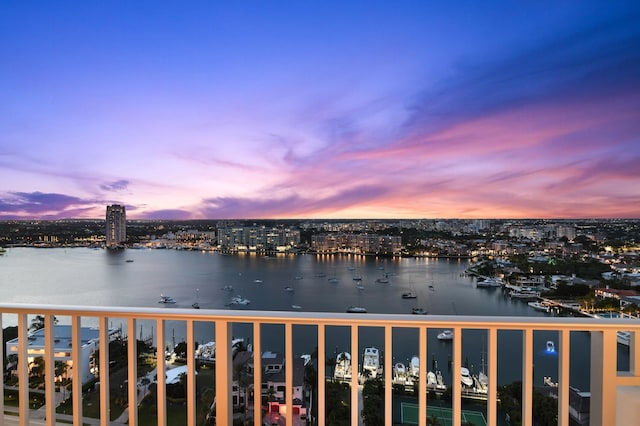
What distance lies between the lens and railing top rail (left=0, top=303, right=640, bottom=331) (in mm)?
1211

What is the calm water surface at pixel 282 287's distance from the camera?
12.3 metres

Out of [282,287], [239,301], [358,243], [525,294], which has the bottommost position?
[282,287]

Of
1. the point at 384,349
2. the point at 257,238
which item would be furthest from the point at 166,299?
the point at 384,349

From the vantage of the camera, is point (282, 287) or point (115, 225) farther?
point (282, 287)

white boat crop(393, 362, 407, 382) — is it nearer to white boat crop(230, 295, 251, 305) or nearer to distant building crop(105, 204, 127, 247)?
white boat crop(230, 295, 251, 305)

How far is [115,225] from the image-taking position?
630 inches

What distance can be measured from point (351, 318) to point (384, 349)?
0.19 metres

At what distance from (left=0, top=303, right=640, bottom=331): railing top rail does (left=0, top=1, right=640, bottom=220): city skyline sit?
5.86 metres

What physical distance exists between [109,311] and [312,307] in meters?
13.7

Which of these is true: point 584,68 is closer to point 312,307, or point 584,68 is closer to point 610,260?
point 610,260

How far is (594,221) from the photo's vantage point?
951 centimetres

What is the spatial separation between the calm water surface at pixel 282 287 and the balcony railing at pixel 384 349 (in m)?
9.59

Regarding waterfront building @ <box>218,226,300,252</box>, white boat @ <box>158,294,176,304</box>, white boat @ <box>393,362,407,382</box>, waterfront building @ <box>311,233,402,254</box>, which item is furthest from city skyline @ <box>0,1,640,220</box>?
waterfront building @ <box>218,226,300,252</box>

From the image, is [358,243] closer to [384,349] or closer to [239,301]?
[239,301]
